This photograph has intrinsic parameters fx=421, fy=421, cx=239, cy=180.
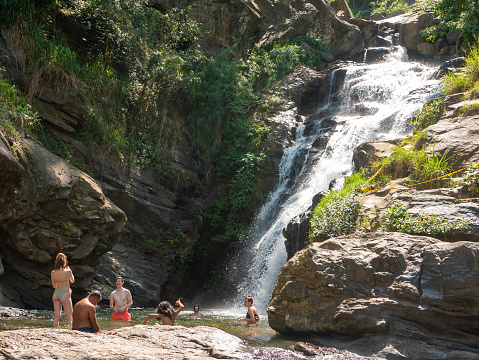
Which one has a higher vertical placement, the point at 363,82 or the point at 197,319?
the point at 363,82

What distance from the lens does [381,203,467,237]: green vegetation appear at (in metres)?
7.05

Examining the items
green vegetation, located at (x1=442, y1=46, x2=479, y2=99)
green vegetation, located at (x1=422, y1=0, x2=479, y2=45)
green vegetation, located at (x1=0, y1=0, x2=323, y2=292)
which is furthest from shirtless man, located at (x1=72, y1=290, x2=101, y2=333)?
green vegetation, located at (x1=422, y1=0, x2=479, y2=45)

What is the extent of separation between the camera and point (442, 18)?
18.0 metres

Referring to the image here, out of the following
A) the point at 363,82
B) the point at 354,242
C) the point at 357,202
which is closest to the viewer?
the point at 354,242

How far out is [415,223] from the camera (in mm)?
A: 7406

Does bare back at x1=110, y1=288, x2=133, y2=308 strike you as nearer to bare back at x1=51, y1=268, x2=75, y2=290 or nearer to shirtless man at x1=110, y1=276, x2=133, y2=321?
shirtless man at x1=110, y1=276, x2=133, y2=321

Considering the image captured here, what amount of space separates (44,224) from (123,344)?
6.82 metres

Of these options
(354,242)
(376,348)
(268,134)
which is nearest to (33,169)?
(354,242)

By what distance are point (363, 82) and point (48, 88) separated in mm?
13837

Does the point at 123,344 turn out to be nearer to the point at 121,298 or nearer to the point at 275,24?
the point at 121,298

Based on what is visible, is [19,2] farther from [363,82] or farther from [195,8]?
[363,82]

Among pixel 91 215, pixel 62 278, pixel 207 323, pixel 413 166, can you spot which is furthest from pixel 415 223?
pixel 91 215

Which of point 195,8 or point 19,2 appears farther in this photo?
point 195,8

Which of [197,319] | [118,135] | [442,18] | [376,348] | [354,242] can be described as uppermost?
[442,18]
